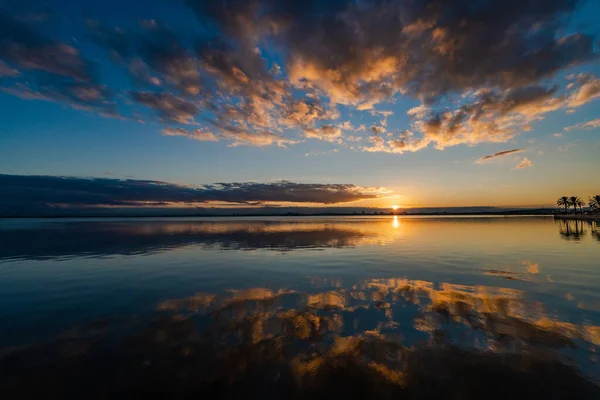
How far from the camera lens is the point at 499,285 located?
15.6 metres

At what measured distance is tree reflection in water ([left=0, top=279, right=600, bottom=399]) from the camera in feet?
21.3

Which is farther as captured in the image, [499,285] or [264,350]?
[499,285]

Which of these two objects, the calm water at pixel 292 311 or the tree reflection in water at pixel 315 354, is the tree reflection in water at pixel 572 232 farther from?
the tree reflection in water at pixel 315 354

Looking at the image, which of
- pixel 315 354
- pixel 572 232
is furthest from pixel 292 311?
pixel 572 232

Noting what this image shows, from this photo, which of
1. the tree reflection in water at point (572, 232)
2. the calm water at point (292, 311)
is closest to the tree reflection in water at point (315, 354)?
the calm water at point (292, 311)

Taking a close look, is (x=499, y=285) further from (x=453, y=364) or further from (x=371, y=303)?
(x=453, y=364)

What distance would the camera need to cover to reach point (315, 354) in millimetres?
7988

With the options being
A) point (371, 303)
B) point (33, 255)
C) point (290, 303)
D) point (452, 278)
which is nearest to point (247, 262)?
point (290, 303)

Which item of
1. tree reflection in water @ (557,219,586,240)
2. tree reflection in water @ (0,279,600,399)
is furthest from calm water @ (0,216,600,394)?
tree reflection in water @ (557,219,586,240)

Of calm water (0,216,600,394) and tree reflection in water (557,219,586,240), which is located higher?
tree reflection in water (557,219,586,240)

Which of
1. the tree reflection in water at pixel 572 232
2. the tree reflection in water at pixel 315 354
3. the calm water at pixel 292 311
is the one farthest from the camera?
the tree reflection in water at pixel 572 232

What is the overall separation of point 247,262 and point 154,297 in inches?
382

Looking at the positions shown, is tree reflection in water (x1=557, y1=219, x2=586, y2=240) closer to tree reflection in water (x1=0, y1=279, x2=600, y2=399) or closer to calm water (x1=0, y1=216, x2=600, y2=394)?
calm water (x1=0, y1=216, x2=600, y2=394)

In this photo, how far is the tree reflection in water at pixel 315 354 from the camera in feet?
21.3
